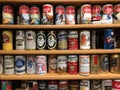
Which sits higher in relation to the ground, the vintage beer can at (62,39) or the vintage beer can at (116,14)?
the vintage beer can at (116,14)

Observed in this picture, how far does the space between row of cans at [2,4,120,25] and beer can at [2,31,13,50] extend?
2.8 inches

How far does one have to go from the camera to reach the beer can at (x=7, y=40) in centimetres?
119

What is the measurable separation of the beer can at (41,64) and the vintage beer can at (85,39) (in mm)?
267

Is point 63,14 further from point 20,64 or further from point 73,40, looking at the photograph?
point 20,64

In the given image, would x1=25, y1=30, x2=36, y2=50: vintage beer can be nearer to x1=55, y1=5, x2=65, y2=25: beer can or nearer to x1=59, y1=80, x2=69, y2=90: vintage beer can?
x1=55, y1=5, x2=65, y2=25: beer can

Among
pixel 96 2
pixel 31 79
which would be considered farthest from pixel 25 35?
pixel 96 2

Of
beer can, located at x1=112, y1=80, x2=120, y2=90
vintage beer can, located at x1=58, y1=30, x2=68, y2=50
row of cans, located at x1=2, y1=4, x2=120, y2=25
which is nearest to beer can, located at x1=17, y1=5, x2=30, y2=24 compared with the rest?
row of cans, located at x1=2, y1=4, x2=120, y2=25

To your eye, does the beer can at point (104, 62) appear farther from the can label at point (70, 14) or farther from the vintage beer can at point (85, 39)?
the can label at point (70, 14)

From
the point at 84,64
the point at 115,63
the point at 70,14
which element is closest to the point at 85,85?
the point at 84,64

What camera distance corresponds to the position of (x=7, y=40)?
1197mm

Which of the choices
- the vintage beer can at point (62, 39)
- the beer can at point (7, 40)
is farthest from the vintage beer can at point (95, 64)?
the beer can at point (7, 40)

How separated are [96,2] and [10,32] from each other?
1.98 feet

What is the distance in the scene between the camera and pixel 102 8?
1.22 metres

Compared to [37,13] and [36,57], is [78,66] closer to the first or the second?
[36,57]
